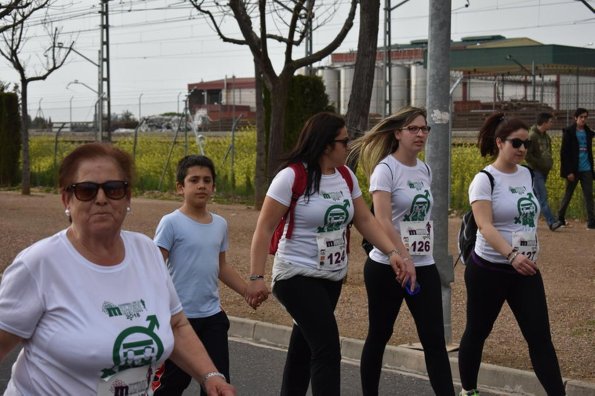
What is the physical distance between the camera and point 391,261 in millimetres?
6203

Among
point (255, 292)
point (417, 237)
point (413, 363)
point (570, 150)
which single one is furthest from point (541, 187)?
point (255, 292)

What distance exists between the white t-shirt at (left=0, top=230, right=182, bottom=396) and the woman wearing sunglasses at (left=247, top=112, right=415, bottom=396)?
8.26 feet

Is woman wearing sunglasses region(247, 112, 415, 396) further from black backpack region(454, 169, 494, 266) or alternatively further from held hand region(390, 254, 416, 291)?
black backpack region(454, 169, 494, 266)

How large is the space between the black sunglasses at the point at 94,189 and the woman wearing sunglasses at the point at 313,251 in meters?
2.54

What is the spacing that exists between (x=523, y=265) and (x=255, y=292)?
5.07 feet

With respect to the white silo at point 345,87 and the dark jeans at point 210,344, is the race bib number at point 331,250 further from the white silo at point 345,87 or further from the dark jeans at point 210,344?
the white silo at point 345,87

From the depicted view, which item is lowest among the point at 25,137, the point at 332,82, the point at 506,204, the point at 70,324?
the point at 70,324

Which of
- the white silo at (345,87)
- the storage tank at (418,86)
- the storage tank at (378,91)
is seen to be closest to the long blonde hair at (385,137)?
the storage tank at (418,86)

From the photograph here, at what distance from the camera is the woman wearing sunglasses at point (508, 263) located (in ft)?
20.9

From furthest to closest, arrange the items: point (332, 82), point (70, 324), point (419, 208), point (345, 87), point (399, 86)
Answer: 1. point (332, 82)
2. point (345, 87)
3. point (399, 86)
4. point (419, 208)
5. point (70, 324)

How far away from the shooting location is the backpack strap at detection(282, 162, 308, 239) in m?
6.07

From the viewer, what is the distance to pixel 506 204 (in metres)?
6.56

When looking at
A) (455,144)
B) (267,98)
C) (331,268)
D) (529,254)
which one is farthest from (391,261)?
(455,144)

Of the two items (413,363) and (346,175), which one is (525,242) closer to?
(346,175)
